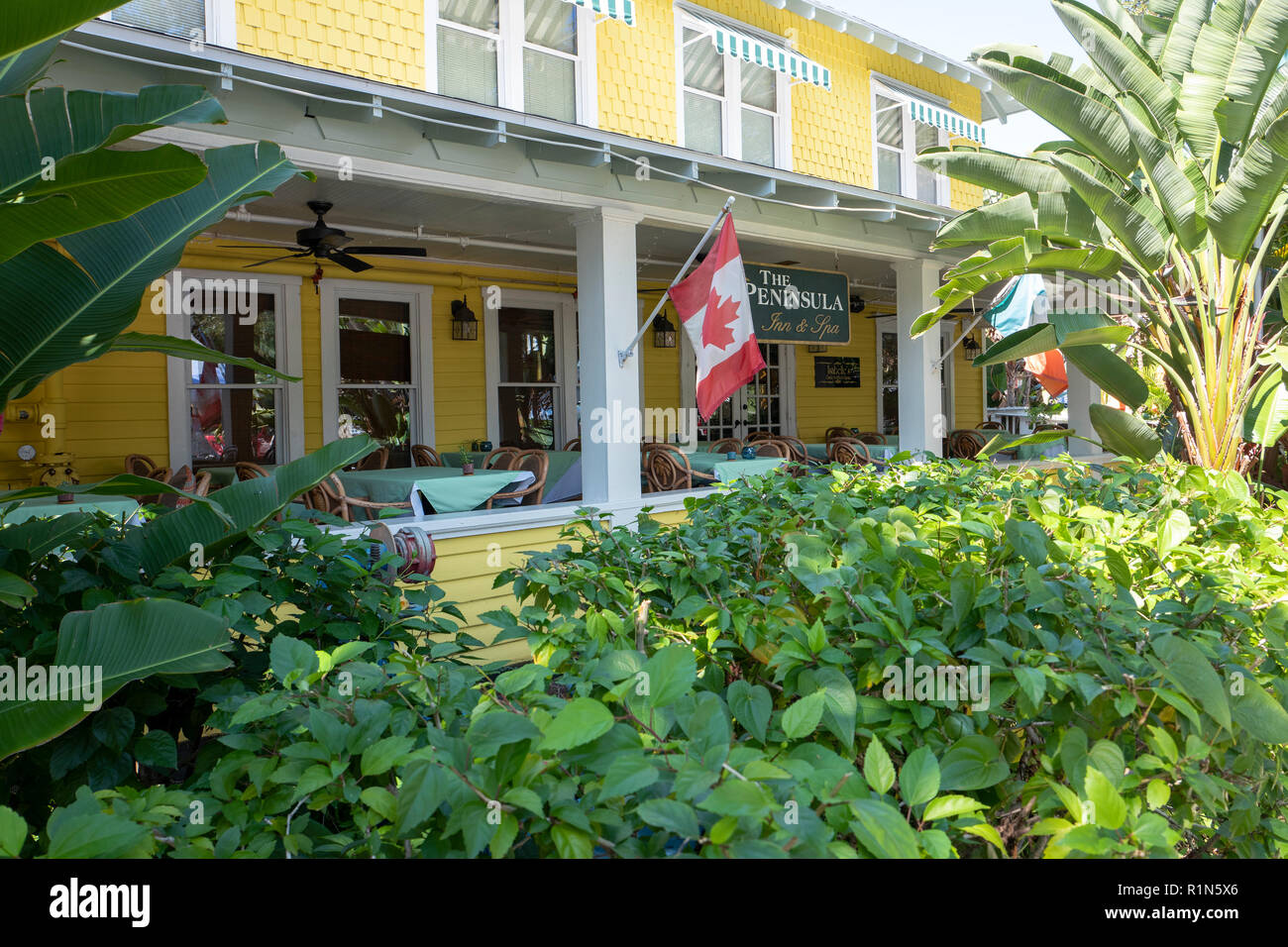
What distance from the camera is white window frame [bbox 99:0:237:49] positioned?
A: 6.02 m

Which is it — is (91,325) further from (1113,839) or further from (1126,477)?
(1126,477)

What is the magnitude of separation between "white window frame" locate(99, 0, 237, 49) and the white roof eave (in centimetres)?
557

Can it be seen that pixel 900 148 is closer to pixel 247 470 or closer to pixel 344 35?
pixel 344 35

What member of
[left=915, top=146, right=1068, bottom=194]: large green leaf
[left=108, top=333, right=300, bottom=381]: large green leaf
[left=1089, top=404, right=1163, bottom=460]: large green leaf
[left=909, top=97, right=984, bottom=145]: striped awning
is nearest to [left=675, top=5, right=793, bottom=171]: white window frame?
[left=909, top=97, right=984, bottom=145]: striped awning

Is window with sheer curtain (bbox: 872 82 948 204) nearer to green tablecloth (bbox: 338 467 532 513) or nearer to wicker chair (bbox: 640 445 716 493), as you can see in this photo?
wicker chair (bbox: 640 445 716 493)

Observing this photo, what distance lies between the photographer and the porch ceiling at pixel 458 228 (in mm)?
7320

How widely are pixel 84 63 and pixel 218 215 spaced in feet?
12.4

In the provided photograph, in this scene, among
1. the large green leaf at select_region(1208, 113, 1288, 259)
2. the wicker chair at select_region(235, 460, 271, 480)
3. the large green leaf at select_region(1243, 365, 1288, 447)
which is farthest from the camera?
the wicker chair at select_region(235, 460, 271, 480)

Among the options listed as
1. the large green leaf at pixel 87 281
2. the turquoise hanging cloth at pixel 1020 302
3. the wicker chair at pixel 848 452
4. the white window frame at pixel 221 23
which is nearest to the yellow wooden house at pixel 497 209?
the white window frame at pixel 221 23

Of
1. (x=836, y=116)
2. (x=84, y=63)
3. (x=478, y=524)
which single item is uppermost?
(x=836, y=116)

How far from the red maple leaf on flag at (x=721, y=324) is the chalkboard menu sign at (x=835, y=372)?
767 centimetres

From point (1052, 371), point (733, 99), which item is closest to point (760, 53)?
point (733, 99)

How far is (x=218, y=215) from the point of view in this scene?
2.39m
